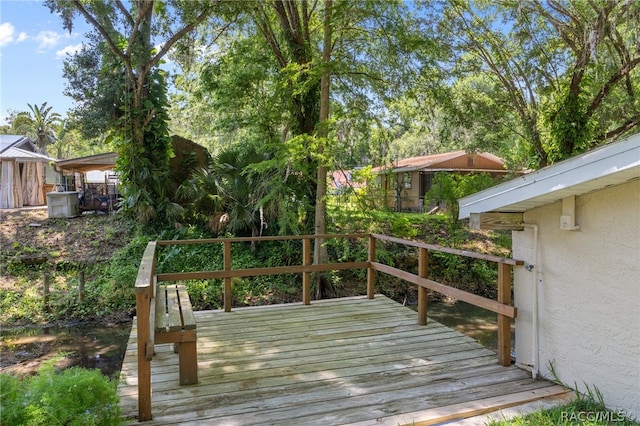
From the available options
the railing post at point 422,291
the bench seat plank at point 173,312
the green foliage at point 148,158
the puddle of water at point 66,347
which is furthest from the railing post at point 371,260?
the green foliage at point 148,158

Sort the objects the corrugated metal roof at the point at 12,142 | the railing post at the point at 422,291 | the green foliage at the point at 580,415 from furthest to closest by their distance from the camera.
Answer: the corrugated metal roof at the point at 12,142, the railing post at the point at 422,291, the green foliage at the point at 580,415

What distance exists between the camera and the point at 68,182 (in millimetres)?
16938

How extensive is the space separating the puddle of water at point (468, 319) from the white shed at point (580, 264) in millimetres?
3273

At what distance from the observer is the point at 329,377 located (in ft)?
11.0

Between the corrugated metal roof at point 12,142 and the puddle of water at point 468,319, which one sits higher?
the corrugated metal roof at point 12,142

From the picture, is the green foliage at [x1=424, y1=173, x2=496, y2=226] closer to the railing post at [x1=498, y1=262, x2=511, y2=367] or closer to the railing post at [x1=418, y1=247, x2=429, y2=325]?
the railing post at [x1=418, y1=247, x2=429, y2=325]

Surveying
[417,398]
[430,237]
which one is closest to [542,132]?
[430,237]

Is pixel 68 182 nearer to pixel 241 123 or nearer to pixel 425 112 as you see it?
pixel 241 123

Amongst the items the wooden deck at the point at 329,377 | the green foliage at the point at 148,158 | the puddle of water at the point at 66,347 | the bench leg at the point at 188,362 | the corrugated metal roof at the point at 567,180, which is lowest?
the puddle of water at the point at 66,347

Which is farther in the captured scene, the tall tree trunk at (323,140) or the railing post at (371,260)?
the tall tree trunk at (323,140)

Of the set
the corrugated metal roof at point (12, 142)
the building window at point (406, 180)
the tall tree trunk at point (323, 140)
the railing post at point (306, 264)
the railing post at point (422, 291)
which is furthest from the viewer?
the building window at point (406, 180)

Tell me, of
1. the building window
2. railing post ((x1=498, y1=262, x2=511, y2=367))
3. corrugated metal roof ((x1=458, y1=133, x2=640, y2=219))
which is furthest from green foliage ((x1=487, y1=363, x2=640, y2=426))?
the building window

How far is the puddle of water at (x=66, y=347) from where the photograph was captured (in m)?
5.74

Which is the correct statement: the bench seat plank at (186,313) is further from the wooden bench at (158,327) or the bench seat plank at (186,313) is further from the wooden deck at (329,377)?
the wooden deck at (329,377)
